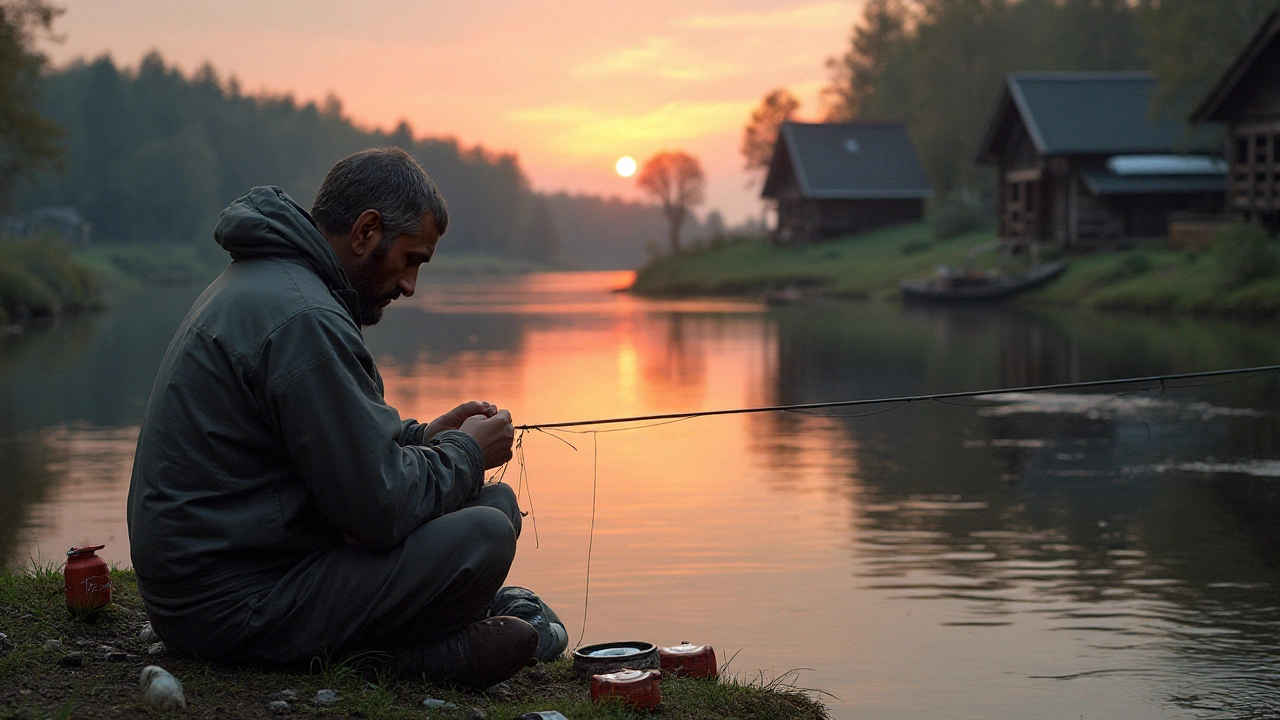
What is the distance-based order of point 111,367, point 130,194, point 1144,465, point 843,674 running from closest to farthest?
point 843,674 < point 1144,465 < point 111,367 < point 130,194

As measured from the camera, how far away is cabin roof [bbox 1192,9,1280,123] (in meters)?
30.8

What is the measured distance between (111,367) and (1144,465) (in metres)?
15.9

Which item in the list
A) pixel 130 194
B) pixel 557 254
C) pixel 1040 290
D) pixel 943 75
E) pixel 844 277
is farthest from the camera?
pixel 557 254

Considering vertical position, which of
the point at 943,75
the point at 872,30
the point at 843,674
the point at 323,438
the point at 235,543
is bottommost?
the point at 843,674

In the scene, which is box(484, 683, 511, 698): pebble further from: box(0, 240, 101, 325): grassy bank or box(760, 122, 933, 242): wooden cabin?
box(760, 122, 933, 242): wooden cabin

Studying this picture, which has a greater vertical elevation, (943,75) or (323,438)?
(943,75)

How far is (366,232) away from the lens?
3996 millimetres

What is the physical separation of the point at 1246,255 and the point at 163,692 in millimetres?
27719

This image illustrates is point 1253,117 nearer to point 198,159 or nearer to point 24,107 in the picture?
point 24,107

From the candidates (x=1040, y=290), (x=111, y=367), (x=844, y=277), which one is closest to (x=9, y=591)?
(x=111, y=367)

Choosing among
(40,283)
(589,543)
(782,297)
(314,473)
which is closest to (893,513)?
(589,543)

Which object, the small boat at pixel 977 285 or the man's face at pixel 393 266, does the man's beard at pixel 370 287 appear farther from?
the small boat at pixel 977 285

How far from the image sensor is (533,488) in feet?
34.7

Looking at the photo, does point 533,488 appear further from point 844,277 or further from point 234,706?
point 844,277
